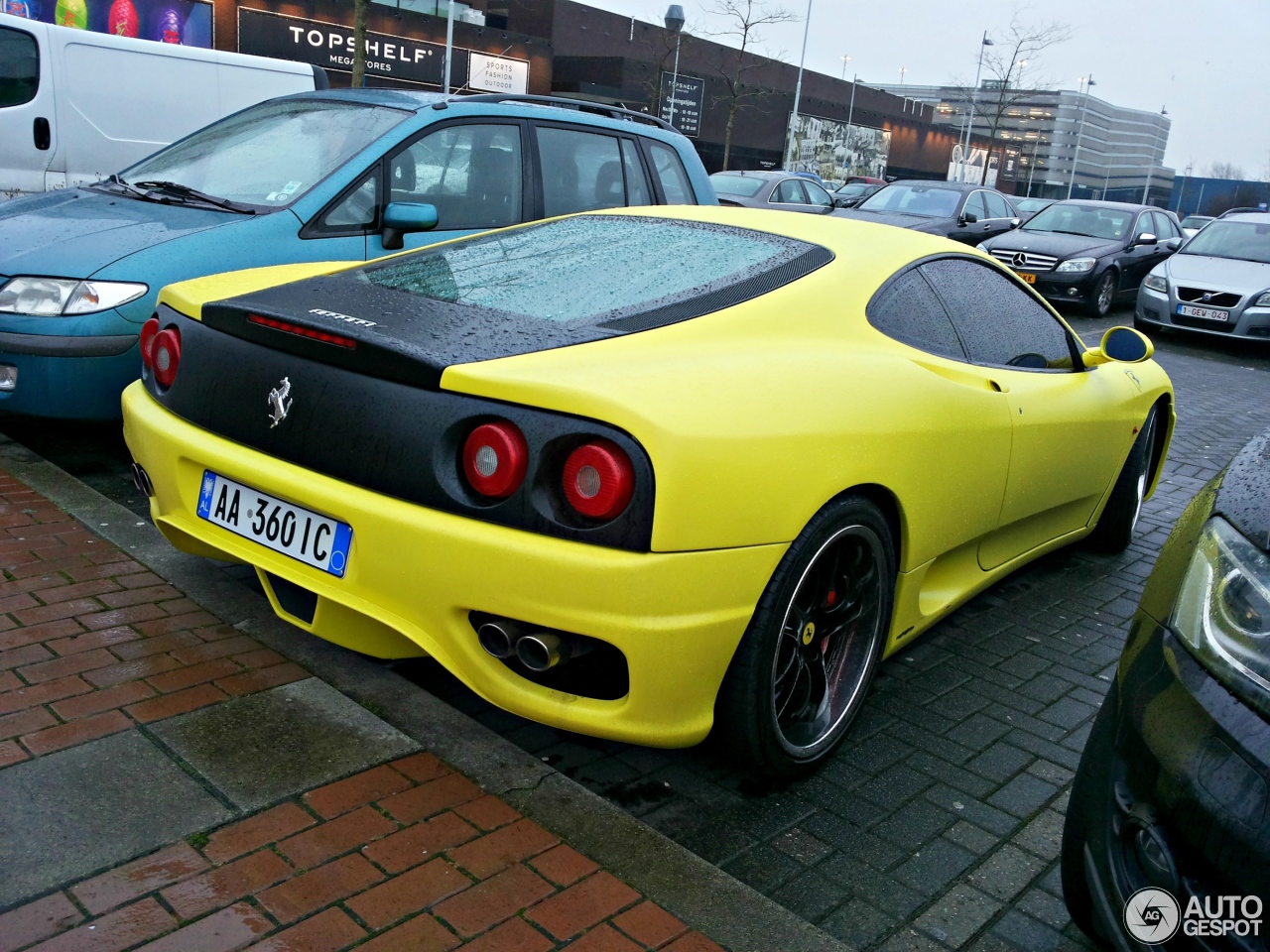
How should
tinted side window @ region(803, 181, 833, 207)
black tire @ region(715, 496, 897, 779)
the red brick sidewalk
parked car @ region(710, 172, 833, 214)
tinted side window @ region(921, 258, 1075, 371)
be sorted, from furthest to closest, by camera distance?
1. tinted side window @ region(803, 181, 833, 207)
2. parked car @ region(710, 172, 833, 214)
3. tinted side window @ region(921, 258, 1075, 371)
4. black tire @ region(715, 496, 897, 779)
5. the red brick sidewalk

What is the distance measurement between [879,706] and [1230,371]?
10.6m

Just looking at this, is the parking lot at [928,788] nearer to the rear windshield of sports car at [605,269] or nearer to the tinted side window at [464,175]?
the rear windshield of sports car at [605,269]

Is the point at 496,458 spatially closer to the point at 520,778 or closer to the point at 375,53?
the point at 520,778

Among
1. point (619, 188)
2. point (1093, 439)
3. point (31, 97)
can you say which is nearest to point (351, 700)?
point (1093, 439)

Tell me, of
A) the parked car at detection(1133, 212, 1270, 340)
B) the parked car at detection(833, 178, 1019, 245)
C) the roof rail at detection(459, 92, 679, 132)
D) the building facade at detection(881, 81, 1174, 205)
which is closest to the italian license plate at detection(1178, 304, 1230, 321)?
the parked car at detection(1133, 212, 1270, 340)

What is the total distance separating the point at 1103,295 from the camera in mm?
14680

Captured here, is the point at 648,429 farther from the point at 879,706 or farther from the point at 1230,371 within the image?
the point at 1230,371

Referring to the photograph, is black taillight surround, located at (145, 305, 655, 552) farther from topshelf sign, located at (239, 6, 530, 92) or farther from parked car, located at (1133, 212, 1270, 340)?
topshelf sign, located at (239, 6, 530, 92)

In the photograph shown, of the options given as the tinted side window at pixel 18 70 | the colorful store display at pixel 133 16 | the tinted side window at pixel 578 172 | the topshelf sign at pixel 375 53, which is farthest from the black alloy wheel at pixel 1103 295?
the topshelf sign at pixel 375 53

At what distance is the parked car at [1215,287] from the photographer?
12.9 meters

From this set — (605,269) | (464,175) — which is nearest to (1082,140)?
(464,175)

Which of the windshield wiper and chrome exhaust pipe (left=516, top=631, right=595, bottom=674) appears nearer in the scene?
chrome exhaust pipe (left=516, top=631, right=595, bottom=674)

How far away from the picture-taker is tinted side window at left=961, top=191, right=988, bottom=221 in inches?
650

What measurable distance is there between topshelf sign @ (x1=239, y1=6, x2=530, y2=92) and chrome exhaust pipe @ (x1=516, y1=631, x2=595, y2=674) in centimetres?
2890
